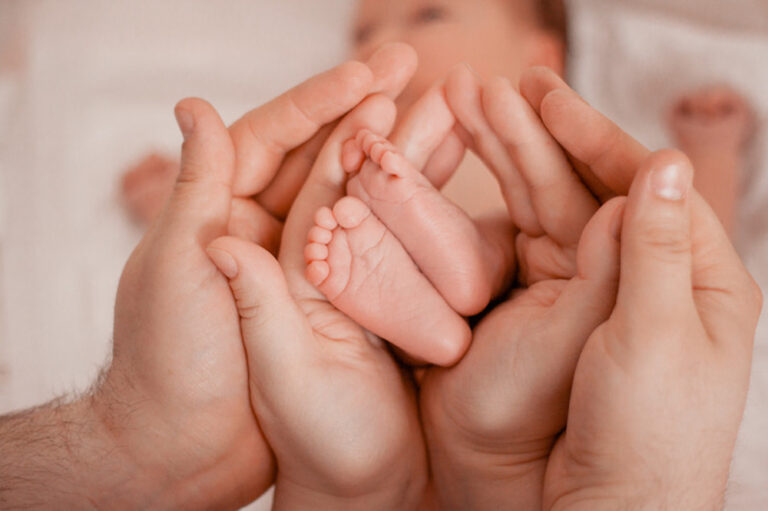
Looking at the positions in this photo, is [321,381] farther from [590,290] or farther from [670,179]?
[670,179]

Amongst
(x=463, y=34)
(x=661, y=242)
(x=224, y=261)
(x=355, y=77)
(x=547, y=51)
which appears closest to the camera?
(x=661, y=242)

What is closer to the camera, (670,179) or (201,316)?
(670,179)

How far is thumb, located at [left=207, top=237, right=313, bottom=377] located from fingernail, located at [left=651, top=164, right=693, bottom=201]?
0.38 m

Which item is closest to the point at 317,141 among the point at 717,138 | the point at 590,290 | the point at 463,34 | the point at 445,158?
the point at 445,158

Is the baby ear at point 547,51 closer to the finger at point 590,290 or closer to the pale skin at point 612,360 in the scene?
the pale skin at point 612,360

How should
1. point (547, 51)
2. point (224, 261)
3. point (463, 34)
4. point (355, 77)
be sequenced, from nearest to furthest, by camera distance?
point (224, 261) → point (355, 77) → point (463, 34) → point (547, 51)

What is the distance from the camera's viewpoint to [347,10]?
1.59 meters

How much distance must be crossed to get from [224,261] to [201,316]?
0.28 feet

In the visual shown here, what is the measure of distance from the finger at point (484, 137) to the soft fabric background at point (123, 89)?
795mm

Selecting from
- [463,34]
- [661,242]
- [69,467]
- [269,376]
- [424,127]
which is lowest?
[69,467]

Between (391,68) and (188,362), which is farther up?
(391,68)

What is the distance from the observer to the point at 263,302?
0.67 m

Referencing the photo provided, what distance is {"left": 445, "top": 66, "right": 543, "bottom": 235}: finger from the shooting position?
2.52 feet

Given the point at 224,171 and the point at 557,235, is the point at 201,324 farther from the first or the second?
the point at 557,235
